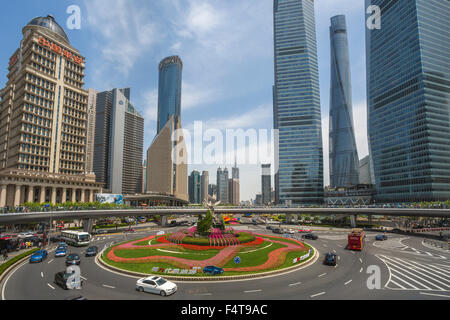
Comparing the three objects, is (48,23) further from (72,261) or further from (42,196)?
(72,261)

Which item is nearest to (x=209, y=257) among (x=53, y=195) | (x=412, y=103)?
(x=53, y=195)

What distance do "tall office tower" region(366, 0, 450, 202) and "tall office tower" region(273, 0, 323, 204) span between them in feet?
129

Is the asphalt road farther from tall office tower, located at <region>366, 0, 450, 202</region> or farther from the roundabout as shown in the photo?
tall office tower, located at <region>366, 0, 450, 202</region>

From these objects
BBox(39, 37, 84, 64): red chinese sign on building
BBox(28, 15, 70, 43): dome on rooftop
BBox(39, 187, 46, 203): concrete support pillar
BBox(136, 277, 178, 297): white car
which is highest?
BBox(28, 15, 70, 43): dome on rooftop

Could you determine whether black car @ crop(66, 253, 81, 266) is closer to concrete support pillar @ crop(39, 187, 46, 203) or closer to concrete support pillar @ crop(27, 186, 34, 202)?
concrete support pillar @ crop(27, 186, 34, 202)

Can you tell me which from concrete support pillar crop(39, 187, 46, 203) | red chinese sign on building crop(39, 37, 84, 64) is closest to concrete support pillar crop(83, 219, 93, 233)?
concrete support pillar crop(39, 187, 46, 203)

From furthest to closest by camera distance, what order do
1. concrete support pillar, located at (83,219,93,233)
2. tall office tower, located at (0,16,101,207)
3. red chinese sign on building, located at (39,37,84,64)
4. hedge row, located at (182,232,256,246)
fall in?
red chinese sign on building, located at (39,37,84,64), tall office tower, located at (0,16,101,207), concrete support pillar, located at (83,219,93,233), hedge row, located at (182,232,256,246)

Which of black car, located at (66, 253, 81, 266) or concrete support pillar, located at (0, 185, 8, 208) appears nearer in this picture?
black car, located at (66, 253, 81, 266)

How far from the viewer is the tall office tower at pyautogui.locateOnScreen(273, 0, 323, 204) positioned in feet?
600

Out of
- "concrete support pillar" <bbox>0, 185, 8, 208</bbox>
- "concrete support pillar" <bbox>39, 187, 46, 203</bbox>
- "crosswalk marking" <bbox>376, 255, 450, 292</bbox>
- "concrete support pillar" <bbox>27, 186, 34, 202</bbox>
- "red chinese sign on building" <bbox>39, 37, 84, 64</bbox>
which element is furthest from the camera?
"red chinese sign on building" <bbox>39, 37, 84, 64</bbox>

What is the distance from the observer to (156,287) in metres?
24.9

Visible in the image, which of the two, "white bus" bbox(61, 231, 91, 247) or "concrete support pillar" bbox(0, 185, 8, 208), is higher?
"concrete support pillar" bbox(0, 185, 8, 208)

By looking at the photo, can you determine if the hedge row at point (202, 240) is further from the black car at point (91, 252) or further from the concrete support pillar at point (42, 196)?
the concrete support pillar at point (42, 196)

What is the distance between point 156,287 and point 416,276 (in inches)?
1261
